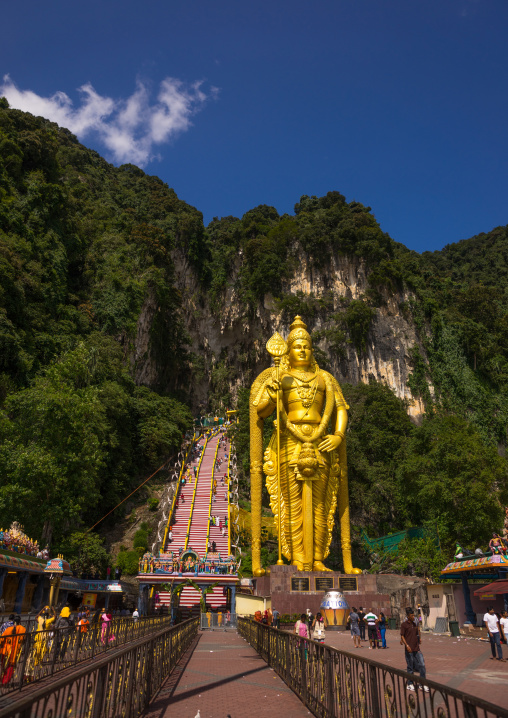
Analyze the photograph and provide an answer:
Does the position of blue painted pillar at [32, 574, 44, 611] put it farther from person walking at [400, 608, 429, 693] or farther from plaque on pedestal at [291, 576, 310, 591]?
person walking at [400, 608, 429, 693]

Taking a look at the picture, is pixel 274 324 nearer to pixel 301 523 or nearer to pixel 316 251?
pixel 316 251

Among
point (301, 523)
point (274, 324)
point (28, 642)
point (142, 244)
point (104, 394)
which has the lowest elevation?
point (28, 642)

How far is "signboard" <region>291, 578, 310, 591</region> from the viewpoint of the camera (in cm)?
1265

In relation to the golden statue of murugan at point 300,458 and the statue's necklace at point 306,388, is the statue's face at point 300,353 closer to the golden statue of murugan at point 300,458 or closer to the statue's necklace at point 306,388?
the golden statue of murugan at point 300,458

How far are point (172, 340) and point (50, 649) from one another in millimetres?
32960

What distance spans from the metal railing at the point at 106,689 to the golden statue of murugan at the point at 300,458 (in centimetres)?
871

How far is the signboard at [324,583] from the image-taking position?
502 inches

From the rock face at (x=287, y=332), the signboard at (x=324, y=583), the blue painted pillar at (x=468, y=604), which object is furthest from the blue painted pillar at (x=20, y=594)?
the rock face at (x=287, y=332)

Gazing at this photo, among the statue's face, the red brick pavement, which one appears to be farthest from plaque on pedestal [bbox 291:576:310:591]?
the statue's face

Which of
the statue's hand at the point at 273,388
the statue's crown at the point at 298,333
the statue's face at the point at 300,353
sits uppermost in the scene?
the statue's crown at the point at 298,333

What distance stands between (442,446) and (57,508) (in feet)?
45.2

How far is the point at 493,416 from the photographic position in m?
30.1

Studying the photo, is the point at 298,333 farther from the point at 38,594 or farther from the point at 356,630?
the point at 38,594

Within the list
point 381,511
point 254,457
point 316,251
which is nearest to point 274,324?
point 316,251
